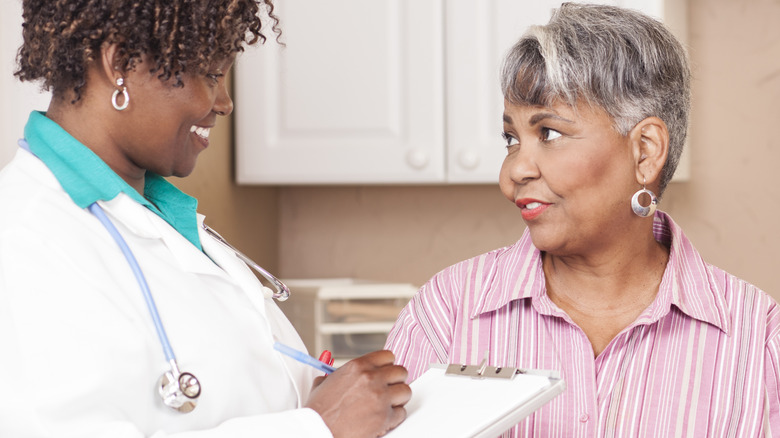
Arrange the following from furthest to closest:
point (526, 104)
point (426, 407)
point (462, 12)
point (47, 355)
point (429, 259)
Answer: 1. point (429, 259)
2. point (462, 12)
3. point (526, 104)
4. point (426, 407)
5. point (47, 355)

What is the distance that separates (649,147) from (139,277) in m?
0.68

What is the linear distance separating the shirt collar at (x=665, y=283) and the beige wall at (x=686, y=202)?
2.93ft

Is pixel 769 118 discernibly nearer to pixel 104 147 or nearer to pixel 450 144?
pixel 450 144

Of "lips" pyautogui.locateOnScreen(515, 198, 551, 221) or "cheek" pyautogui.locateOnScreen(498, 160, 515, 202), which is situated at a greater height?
"cheek" pyautogui.locateOnScreen(498, 160, 515, 202)

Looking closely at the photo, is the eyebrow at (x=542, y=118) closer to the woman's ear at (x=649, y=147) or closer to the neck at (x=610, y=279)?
the woman's ear at (x=649, y=147)

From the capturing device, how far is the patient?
1.09 m

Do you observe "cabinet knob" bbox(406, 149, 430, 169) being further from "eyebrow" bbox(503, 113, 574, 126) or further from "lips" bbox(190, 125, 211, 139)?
"lips" bbox(190, 125, 211, 139)

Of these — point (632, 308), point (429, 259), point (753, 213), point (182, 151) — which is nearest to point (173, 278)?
point (182, 151)

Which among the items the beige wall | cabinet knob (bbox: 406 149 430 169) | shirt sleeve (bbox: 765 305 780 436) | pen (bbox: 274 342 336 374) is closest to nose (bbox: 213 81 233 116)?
pen (bbox: 274 342 336 374)

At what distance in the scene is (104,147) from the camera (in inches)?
37.2

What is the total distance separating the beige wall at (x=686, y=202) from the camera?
2111 mm

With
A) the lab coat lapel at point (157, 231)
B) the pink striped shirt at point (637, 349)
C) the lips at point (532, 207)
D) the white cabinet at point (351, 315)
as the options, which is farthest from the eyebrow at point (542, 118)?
the white cabinet at point (351, 315)

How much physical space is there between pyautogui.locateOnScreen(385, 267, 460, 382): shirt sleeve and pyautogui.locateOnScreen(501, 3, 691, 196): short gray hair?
0.29 meters

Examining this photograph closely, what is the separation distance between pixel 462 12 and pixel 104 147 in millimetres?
1233
